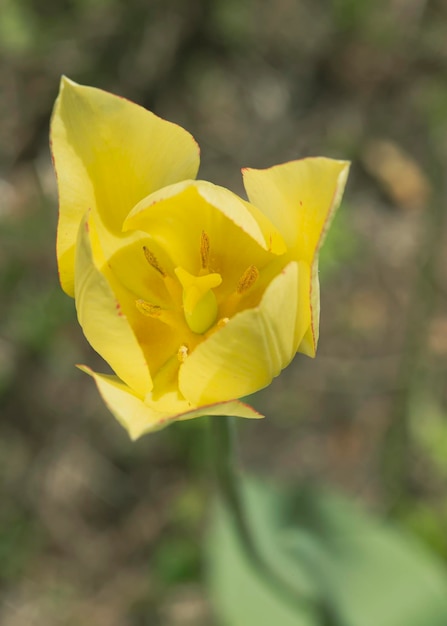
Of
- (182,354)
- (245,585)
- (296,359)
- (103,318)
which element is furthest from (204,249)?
(296,359)

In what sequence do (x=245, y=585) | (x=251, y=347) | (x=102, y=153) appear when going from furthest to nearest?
(x=245, y=585)
(x=102, y=153)
(x=251, y=347)

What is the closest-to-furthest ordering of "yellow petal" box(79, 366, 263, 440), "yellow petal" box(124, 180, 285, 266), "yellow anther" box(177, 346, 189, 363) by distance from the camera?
1. "yellow petal" box(79, 366, 263, 440)
2. "yellow petal" box(124, 180, 285, 266)
3. "yellow anther" box(177, 346, 189, 363)

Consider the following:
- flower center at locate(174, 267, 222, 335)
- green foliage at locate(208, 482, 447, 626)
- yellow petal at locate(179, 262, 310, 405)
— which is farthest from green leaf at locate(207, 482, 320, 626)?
yellow petal at locate(179, 262, 310, 405)

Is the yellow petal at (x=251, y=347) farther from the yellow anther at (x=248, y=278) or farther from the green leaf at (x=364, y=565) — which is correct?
the green leaf at (x=364, y=565)

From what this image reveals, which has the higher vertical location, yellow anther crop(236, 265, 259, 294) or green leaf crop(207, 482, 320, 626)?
yellow anther crop(236, 265, 259, 294)

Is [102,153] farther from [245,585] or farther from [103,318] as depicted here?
[245,585]

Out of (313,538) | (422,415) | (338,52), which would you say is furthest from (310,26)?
(313,538)

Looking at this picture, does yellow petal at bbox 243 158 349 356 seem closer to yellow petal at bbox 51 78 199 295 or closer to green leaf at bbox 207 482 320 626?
yellow petal at bbox 51 78 199 295
